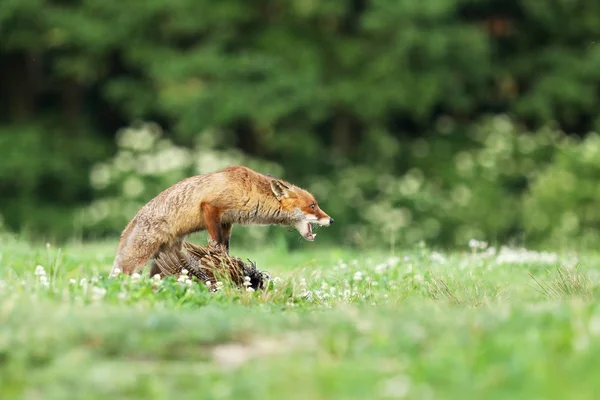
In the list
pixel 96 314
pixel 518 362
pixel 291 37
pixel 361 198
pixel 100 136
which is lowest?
pixel 518 362

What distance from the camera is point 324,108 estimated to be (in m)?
22.4

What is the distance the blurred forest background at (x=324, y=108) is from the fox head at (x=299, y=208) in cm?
987

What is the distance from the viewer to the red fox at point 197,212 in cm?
924

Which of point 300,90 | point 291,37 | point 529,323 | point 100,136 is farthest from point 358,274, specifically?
point 100,136

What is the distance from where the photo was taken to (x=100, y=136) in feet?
84.9

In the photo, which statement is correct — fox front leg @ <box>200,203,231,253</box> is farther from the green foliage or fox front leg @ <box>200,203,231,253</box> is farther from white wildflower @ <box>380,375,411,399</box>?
the green foliage

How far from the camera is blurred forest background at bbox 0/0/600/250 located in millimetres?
21812

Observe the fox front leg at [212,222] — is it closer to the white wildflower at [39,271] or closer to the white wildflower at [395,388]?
the white wildflower at [39,271]

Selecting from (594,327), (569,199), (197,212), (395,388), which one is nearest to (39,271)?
(197,212)

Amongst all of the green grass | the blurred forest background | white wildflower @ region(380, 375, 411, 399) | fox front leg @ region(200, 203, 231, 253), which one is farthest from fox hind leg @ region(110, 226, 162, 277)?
the blurred forest background

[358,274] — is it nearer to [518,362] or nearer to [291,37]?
[518,362]

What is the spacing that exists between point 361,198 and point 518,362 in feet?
58.5

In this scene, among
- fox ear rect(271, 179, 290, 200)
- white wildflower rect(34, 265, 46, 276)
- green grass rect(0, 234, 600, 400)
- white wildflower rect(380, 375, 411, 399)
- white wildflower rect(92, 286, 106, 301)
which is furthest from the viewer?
fox ear rect(271, 179, 290, 200)

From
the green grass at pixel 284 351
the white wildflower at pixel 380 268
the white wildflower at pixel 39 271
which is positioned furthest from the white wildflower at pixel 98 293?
the white wildflower at pixel 380 268
